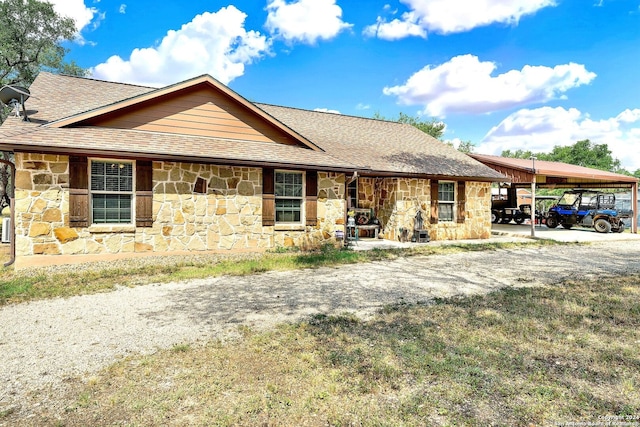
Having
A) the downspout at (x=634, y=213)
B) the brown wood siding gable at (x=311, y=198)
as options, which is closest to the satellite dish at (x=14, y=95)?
the brown wood siding gable at (x=311, y=198)

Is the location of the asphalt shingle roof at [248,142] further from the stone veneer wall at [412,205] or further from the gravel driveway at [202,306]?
the gravel driveway at [202,306]

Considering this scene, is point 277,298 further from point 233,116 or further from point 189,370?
point 233,116

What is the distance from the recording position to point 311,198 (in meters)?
10.2

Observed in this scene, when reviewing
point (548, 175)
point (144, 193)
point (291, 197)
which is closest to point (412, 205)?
point (291, 197)

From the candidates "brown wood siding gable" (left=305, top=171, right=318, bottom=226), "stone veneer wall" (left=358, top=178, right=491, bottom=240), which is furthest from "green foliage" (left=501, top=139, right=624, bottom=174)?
"brown wood siding gable" (left=305, top=171, right=318, bottom=226)

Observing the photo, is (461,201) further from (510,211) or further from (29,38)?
(29,38)

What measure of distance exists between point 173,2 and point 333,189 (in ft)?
29.5

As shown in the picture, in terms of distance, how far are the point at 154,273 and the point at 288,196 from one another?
4.23 metres

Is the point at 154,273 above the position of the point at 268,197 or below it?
below

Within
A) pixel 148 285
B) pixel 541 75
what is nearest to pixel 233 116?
pixel 148 285

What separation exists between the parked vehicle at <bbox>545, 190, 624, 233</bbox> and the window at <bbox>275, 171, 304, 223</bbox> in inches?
623

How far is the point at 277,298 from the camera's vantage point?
565 cm

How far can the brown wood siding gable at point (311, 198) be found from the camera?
33.3 ft

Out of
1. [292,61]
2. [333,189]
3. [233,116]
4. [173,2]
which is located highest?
[292,61]
